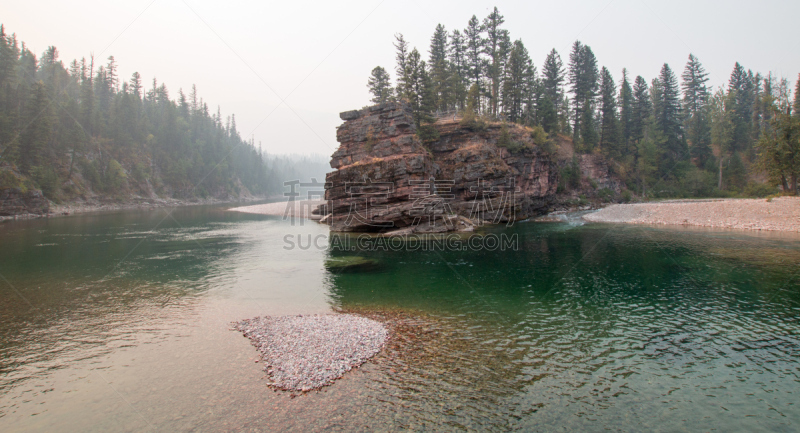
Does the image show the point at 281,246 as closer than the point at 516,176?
Yes

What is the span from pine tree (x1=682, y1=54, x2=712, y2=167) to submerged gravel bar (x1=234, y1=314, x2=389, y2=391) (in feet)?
335

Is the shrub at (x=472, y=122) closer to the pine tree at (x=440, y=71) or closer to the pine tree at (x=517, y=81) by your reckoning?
the pine tree at (x=440, y=71)

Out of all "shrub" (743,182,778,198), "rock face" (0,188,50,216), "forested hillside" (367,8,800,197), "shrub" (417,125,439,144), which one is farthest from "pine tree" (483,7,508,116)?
"rock face" (0,188,50,216)

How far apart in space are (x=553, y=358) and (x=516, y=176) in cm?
5025

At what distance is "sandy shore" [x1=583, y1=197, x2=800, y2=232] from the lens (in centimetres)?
4297

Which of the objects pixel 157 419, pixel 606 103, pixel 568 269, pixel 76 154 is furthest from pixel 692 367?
pixel 76 154

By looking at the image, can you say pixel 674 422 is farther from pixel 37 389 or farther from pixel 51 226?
pixel 51 226

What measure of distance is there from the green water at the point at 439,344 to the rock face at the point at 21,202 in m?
45.2

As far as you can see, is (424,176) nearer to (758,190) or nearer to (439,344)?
(439,344)

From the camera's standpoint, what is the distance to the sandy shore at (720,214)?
42969 mm

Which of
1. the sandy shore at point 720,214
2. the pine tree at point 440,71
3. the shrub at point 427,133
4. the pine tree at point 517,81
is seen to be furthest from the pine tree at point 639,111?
the shrub at point 427,133

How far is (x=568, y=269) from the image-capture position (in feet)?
88.2

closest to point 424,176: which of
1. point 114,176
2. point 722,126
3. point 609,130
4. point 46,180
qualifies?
point 609,130

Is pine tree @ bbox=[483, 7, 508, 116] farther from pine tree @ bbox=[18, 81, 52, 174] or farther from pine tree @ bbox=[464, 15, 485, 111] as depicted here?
pine tree @ bbox=[18, 81, 52, 174]
